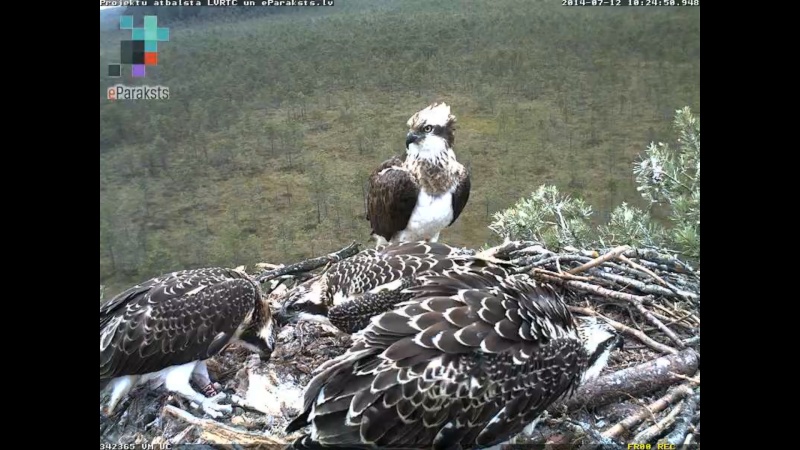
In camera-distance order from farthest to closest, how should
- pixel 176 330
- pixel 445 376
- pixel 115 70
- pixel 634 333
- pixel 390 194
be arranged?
1. pixel 390 194
2. pixel 634 333
3. pixel 115 70
4. pixel 176 330
5. pixel 445 376

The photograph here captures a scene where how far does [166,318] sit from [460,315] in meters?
1.51

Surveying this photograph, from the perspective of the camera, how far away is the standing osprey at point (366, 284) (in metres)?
3.40

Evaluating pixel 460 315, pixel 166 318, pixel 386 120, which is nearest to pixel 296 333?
pixel 166 318

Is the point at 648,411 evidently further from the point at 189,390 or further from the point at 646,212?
the point at 189,390

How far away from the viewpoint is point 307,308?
3695mm

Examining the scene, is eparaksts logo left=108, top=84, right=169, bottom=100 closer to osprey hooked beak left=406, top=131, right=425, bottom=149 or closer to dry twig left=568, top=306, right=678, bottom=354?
osprey hooked beak left=406, top=131, right=425, bottom=149

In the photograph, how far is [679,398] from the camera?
11.6ft

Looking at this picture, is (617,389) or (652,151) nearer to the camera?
(617,389)

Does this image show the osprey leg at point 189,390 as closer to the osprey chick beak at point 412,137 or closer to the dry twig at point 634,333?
the osprey chick beak at point 412,137

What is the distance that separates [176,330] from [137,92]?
1.41 metres

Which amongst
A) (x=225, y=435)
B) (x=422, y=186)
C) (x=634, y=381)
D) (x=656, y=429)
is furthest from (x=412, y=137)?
(x=656, y=429)

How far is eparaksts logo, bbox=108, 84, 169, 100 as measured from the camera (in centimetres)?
367

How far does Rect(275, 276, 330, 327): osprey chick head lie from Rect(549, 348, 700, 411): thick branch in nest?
142cm

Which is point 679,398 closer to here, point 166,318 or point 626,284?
point 626,284
